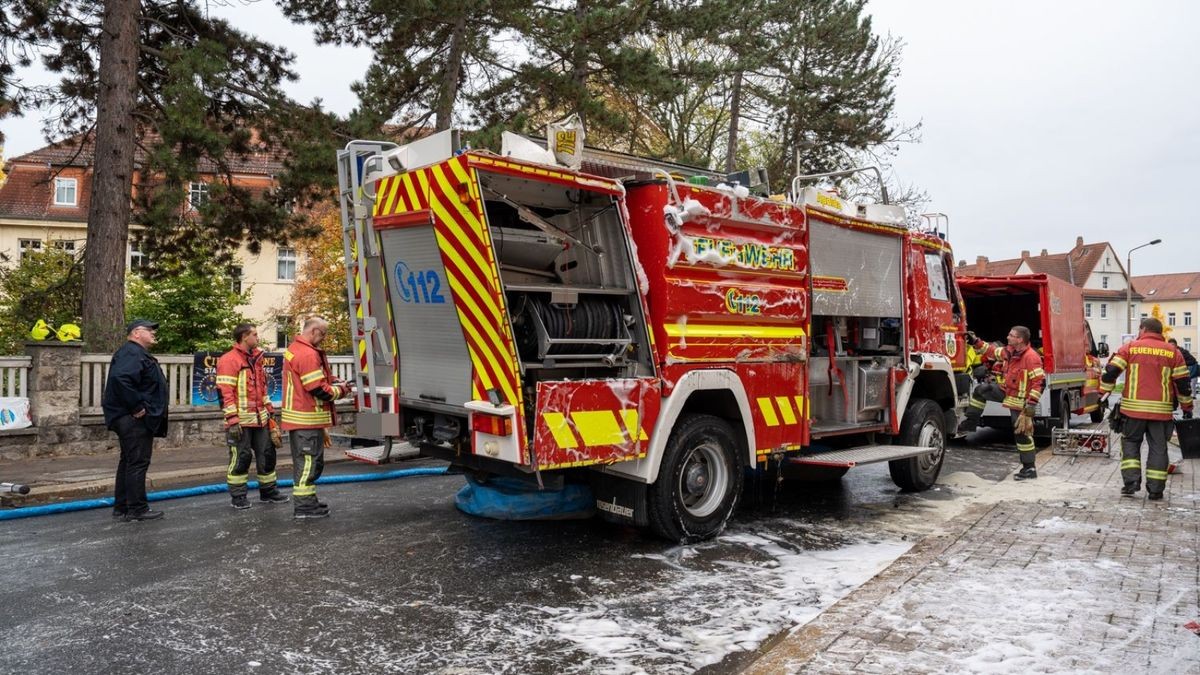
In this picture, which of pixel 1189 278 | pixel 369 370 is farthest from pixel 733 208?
pixel 1189 278

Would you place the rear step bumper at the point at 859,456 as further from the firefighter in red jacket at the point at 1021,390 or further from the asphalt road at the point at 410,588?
the firefighter in red jacket at the point at 1021,390

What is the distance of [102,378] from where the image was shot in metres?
10.3

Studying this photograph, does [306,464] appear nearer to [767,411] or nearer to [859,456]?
[767,411]

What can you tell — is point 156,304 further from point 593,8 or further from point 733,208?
point 733,208

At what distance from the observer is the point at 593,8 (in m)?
15.5

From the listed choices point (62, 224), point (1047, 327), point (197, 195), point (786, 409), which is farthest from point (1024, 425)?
point (62, 224)

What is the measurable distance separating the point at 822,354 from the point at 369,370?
3801 mm

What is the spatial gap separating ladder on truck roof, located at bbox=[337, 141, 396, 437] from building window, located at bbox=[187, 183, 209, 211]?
8246 millimetres

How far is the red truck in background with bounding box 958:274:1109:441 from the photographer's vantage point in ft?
43.4

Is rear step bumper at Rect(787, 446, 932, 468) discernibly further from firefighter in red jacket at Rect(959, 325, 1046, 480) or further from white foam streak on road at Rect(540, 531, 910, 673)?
firefighter in red jacket at Rect(959, 325, 1046, 480)

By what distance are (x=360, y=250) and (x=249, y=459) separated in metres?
2.48

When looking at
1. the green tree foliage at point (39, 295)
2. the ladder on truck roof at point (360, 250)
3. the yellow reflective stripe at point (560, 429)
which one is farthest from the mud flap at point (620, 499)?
the green tree foliage at point (39, 295)

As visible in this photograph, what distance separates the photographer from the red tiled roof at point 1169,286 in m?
78.0

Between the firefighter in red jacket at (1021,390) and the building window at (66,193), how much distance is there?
3809cm
